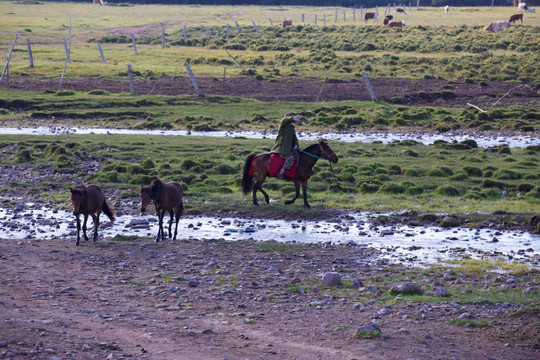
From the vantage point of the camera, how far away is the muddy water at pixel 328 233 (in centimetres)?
1417

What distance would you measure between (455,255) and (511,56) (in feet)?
155

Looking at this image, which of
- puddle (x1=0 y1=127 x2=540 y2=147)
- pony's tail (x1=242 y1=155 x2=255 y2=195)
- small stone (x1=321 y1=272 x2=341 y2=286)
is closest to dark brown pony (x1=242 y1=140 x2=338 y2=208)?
pony's tail (x1=242 y1=155 x2=255 y2=195)

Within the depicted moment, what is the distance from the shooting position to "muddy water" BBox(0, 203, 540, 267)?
46.5 ft

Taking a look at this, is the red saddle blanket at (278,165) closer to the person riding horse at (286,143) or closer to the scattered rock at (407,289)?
the person riding horse at (286,143)

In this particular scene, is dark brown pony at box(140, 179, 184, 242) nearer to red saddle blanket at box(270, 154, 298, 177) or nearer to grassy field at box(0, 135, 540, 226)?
grassy field at box(0, 135, 540, 226)

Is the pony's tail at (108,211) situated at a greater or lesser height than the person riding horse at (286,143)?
lesser

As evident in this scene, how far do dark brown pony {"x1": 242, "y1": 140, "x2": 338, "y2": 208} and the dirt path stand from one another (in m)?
5.13

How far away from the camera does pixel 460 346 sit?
8.85 metres

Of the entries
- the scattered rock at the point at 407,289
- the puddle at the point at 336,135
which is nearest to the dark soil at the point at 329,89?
the puddle at the point at 336,135

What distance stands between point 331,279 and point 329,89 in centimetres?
3272

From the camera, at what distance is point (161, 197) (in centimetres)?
1530

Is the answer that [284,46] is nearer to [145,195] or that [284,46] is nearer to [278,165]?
[278,165]

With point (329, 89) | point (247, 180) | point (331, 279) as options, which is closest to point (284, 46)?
point (329, 89)

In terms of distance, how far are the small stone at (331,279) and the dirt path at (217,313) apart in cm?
29
